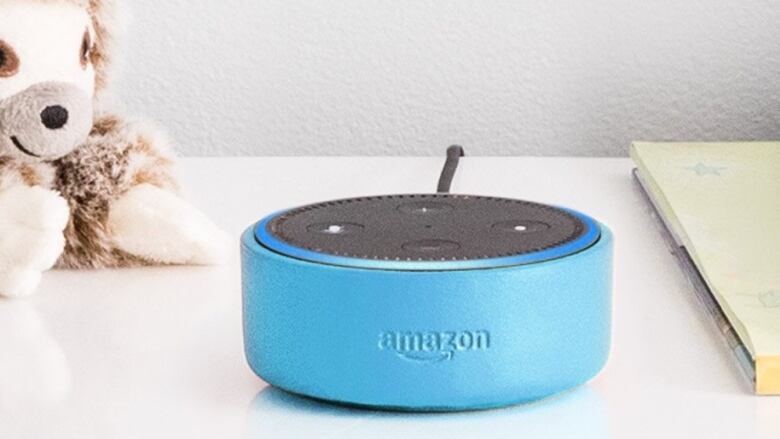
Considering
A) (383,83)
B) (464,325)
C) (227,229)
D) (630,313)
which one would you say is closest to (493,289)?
(464,325)

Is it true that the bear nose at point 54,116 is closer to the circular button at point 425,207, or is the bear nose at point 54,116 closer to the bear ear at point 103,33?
the bear ear at point 103,33

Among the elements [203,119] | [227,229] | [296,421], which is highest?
[203,119]

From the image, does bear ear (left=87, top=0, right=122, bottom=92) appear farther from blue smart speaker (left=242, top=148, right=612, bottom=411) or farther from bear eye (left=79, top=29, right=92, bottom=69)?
blue smart speaker (left=242, top=148, right=612, bottom=411)

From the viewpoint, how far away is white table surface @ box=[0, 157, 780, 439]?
0.46 m

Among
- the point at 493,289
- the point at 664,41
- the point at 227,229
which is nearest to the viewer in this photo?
the point at 493,289

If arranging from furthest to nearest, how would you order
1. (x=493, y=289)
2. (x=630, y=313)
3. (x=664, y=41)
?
1. (x=664, y=41)
2. (x=630, y=313)
3. (x=493, y=289)

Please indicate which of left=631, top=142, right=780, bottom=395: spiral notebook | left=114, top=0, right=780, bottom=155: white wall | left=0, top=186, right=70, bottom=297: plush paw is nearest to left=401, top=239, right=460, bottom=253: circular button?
left=631, top=142, right=780, bottom=395: spiral notebook

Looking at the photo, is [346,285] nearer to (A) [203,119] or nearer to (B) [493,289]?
(B) [493,289]

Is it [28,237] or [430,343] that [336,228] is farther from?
[28,237]

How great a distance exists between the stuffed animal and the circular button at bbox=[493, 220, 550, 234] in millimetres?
211

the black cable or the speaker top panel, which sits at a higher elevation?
the black cable

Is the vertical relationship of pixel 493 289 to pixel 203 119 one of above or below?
below

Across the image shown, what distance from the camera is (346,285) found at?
0.45m

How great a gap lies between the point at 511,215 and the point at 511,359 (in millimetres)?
82
